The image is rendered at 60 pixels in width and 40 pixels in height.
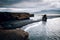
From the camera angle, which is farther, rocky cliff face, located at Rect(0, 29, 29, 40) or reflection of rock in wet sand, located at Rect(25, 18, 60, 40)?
reflection of rock in wet sand, located at Rect(25, 18, 60, 40)

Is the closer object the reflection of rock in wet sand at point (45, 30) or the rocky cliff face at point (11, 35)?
the rocky cliff face at point (11, 35)

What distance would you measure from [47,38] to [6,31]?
704 millimetres

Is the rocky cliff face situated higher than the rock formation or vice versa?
the rock formation

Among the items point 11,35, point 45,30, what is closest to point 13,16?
point 11,35

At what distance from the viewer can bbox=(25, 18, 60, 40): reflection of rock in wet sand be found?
2326 mm

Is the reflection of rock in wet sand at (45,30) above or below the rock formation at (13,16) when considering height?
below

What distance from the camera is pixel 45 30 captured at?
2408mm

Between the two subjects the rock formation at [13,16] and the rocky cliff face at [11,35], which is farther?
the rock formation at [13,16]

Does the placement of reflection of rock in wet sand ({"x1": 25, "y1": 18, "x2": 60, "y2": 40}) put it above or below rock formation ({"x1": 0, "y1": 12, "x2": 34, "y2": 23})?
below

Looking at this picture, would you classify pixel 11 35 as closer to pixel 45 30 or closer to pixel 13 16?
pixel 13 16

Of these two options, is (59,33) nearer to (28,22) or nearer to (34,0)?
(28,22)

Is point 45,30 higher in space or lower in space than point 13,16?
lower

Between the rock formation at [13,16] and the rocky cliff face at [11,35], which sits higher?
the rock formation at [13,16]

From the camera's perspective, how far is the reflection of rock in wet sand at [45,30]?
2.33 meters
